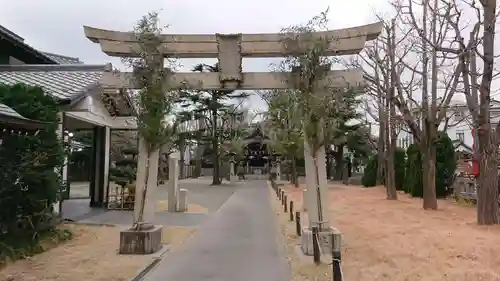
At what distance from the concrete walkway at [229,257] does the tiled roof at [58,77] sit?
482 cm

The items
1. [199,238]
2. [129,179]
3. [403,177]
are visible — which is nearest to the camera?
[199,238]

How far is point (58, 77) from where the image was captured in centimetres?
1330

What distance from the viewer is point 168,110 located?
30.5 ft

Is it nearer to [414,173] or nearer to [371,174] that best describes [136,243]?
[414,173]

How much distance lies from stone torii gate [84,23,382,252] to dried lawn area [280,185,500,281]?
1.78 metres

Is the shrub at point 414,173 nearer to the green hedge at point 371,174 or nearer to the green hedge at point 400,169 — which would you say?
the green hedge at point 400,169

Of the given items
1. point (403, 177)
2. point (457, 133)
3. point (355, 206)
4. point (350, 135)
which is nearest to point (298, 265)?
point (355, 206)

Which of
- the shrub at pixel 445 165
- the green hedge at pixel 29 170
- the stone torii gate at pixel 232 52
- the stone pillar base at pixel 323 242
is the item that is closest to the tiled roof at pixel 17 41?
the green hedge at pixel 29 170

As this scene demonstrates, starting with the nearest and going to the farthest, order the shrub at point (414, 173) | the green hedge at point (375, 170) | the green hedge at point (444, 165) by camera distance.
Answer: the green hedge at point (444, 165) → the shrub at point (414, 173) → the green hedge at point (375, 170)

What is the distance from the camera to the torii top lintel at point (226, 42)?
31.0 feet

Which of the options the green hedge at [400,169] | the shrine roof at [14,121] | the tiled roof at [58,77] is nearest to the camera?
the shrine roof at [14,121]

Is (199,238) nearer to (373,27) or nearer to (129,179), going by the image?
(373,27)

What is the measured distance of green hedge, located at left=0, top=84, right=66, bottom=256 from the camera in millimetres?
8062

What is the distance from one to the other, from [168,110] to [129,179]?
32.0 ft
